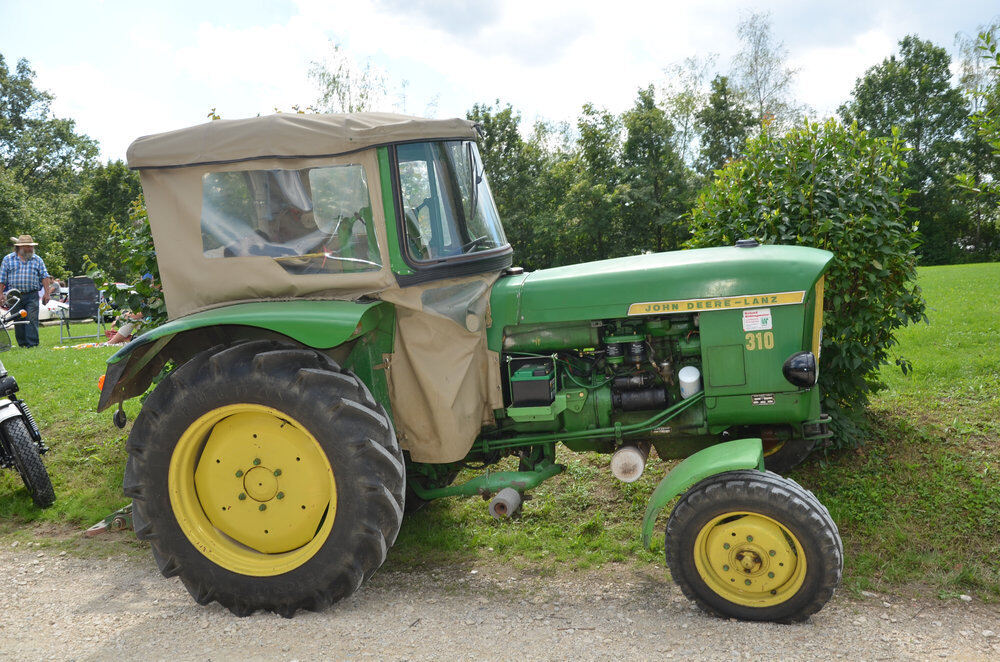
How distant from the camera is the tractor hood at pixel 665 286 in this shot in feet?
12.8

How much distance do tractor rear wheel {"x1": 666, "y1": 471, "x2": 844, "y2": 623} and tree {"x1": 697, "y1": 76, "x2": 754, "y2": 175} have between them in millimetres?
29590

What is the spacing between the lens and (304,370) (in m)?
3.70

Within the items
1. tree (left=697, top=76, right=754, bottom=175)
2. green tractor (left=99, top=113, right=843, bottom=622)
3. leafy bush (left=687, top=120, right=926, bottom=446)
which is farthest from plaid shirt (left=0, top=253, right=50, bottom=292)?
tree (left=697, top=76, right=754, bottom=175)

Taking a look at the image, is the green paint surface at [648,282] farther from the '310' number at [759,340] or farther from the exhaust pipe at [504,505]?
the exhaust pipe at [504,505]

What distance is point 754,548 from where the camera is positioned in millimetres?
3488

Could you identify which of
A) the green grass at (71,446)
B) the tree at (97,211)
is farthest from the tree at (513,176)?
the green grass at (71,446)

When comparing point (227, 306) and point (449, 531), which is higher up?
point (227, 306)

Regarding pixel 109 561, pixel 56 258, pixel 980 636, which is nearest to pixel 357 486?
pixel 109 561

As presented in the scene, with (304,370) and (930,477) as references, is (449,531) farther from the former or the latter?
(930,477)

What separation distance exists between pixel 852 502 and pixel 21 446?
5.79 metres

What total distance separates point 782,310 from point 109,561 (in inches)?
172

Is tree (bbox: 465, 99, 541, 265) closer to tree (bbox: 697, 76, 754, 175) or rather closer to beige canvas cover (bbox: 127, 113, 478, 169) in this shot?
tree (bbox: 697, 76, 754, 175)

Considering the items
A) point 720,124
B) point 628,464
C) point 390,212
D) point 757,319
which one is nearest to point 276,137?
point 390,212

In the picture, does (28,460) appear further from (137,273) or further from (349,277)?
(349,277)
